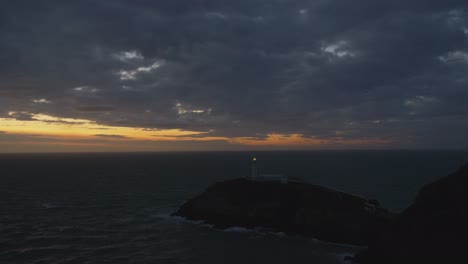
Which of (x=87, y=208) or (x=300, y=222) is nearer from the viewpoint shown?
(x=300, y=222)

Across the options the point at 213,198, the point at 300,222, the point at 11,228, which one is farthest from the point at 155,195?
the point at 300,222

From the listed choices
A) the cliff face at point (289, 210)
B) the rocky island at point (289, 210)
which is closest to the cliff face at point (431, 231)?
the rocky island at point (289, 210)

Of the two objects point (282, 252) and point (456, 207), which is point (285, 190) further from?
point (456, 207)

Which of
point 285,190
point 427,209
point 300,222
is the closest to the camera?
point 427,209

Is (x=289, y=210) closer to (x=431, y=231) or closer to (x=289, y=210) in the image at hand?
(x=289, y=210)

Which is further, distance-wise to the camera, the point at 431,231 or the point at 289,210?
the point at 289,210

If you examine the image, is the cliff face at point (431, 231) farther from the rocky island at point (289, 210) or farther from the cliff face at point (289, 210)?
the cliff face at point (289, 210)

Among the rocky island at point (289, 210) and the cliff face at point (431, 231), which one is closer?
the cliff face at point (431, 231)

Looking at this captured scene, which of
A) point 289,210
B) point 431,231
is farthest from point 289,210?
point 431,231
